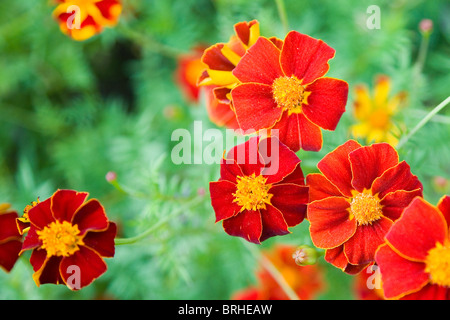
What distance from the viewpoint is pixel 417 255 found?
97 cm

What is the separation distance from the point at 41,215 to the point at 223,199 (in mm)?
455

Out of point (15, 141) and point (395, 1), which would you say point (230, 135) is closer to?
point (395, 1)

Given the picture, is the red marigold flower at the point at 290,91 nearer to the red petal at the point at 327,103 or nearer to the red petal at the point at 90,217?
the red petal at the point at 327,103

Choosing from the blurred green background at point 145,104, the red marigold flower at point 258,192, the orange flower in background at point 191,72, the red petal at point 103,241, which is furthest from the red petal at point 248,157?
the orange flower in background at point 191,72

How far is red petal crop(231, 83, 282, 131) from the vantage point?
3.65 ft

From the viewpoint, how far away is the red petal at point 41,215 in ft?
3.71

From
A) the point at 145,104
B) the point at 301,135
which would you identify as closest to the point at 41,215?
the point at 301,135

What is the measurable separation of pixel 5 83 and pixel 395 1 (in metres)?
2.11

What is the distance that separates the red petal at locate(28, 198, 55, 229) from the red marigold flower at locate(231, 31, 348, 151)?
0.53m

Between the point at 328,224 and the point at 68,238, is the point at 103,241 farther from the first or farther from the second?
the point at 328,224

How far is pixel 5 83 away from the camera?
8.18ft

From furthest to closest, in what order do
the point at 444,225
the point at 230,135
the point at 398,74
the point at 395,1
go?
1. the point at 395,1
2. the point at 398,74
3. the point at 230,135
4. the point at 444,225

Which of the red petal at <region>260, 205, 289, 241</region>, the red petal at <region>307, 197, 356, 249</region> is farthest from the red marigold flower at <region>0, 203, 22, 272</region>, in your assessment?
the red petal at <region>307, 197, 356, 249</region>

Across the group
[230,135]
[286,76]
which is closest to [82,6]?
[230,135]
